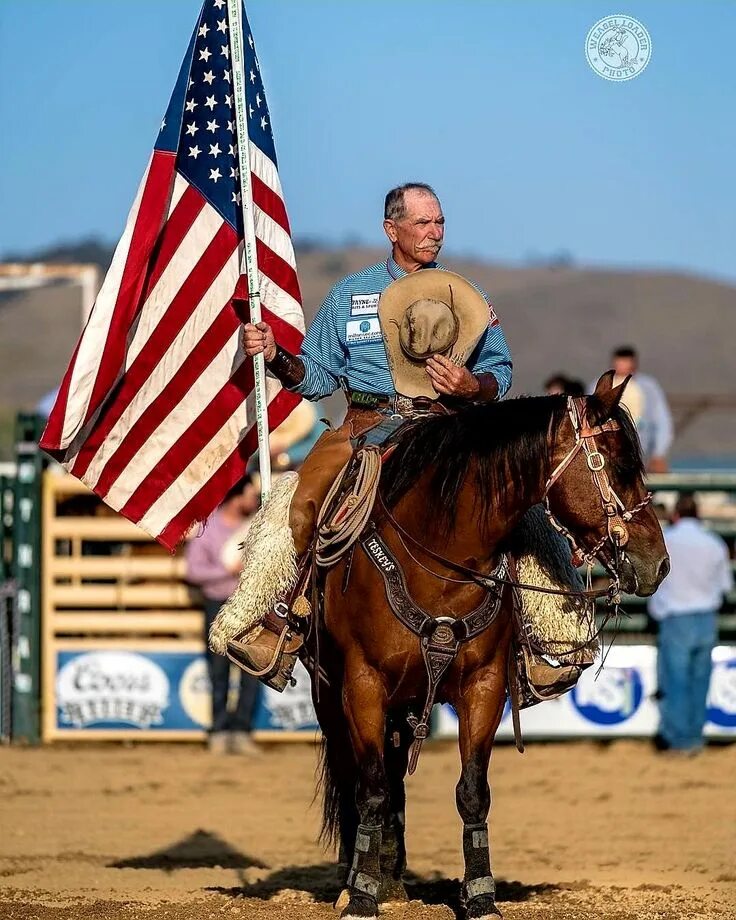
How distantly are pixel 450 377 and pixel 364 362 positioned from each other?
1.81 ft

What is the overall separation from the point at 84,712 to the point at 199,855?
4087mm

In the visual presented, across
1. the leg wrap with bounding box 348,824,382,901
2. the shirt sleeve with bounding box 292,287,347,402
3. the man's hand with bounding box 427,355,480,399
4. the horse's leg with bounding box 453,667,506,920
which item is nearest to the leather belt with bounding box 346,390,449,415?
the shirt sleeve with bounding box 292,287,347,402

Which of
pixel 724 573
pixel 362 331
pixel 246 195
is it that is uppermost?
pixel 246 195

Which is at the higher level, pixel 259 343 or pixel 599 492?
pixel 259 343

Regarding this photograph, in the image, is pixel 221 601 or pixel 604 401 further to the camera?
pixel 221 601

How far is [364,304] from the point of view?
21.7ft

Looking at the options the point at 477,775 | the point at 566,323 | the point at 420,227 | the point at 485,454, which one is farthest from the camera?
the point at 566,323

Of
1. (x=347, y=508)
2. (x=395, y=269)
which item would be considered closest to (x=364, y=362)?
(x=395, y=269)

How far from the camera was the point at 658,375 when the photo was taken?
211 feet

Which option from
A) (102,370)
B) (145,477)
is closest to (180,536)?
(145,477)

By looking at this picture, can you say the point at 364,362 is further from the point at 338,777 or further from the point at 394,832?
the point at 394,832

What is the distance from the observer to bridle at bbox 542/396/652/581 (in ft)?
18.5

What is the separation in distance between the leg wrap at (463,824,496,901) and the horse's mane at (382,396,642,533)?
111 centimetres

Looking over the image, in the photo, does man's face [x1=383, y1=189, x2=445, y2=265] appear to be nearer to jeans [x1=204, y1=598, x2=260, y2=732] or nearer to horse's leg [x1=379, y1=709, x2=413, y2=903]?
horse's leg [x1=379, y1=709, x2=413, y2=903]
